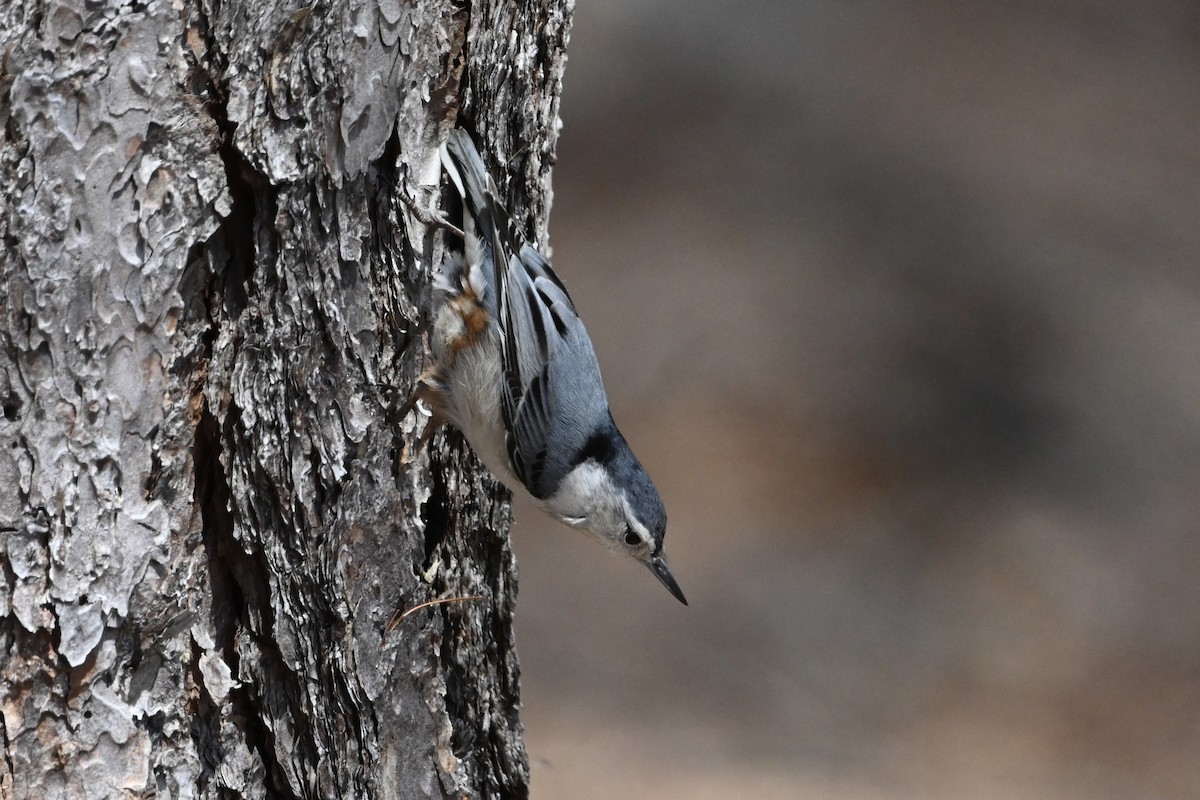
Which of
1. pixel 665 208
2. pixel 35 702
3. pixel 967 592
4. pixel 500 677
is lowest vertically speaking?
pixel 35 702

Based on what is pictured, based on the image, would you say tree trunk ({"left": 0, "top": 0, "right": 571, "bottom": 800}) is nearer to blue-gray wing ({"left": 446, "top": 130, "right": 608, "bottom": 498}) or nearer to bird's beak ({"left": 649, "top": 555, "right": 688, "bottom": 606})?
blue-gray wing ({"left": 446, "top": 130, "right": 608, "bottom": 498})

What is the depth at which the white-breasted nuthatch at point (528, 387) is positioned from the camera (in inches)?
79.8

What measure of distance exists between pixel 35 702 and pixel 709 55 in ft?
17.3

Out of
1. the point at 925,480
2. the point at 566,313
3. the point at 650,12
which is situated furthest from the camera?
the point at 650,12

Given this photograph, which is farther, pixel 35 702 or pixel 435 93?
pixel 435 93

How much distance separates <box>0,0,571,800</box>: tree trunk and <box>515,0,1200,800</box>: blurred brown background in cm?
245

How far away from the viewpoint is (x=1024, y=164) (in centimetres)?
571

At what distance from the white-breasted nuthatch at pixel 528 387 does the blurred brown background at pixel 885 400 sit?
6.51ft

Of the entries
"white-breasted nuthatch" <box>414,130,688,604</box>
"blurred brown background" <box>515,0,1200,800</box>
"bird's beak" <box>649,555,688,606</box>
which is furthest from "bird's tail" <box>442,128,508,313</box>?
"blurred brown background" <box>515,0,1200,800</box>

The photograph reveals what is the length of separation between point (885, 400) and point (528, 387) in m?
→ 3.43

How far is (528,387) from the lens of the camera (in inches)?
87.8

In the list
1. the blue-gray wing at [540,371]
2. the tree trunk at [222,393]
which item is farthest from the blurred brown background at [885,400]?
the tree trunk at [222,393]

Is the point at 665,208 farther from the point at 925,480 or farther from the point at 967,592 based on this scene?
the point at 967,592

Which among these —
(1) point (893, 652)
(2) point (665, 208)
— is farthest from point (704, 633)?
(2) point (665, 208)
